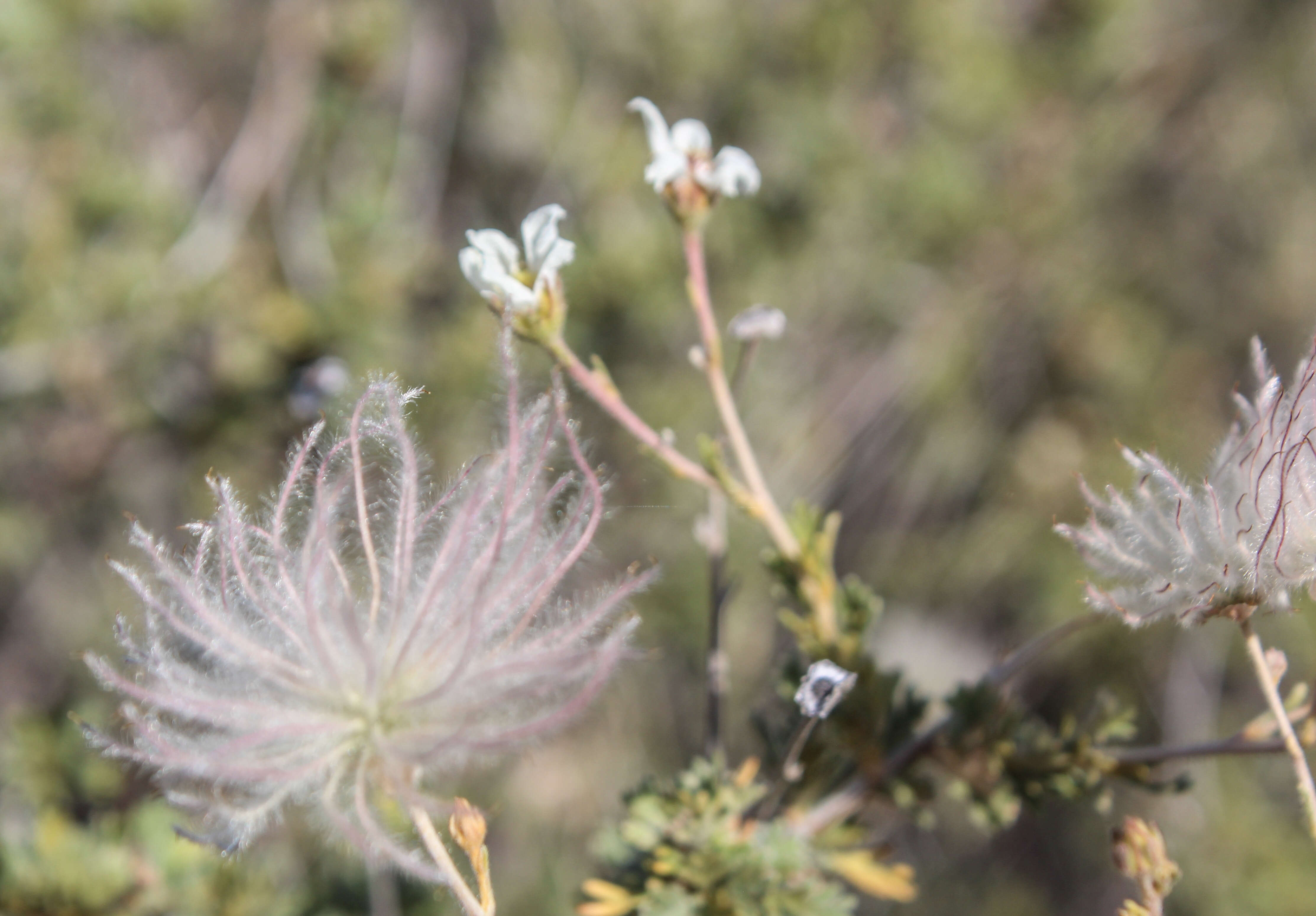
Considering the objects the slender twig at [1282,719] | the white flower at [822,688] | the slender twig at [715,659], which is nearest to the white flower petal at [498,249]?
the slender twig at [715,659]

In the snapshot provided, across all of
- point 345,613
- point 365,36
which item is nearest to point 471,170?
point 365,36

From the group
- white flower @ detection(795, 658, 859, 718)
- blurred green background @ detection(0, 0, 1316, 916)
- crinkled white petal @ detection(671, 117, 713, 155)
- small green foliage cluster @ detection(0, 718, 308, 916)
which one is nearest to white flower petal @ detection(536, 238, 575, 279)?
crinkled white petal @ detection(671, 117, 713, 155)

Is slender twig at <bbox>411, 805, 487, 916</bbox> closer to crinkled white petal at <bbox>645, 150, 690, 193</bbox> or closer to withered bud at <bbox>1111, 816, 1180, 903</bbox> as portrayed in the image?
withered bud at <bbox>1111, 816, 1180, 903</bbox>

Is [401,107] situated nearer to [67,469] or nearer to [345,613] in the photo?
[67,469]

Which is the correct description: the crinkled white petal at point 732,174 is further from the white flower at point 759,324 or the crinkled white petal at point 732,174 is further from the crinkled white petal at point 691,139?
the white flower at point 759,324

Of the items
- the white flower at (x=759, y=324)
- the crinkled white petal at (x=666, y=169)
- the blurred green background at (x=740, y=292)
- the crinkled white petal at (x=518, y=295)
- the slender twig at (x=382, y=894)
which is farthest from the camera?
the blurred green background at (x=740, y=292)

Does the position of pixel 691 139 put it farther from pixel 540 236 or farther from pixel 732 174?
pixel 540 236
